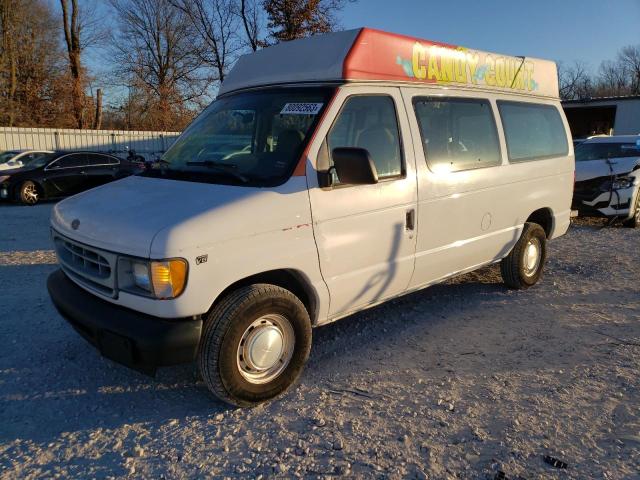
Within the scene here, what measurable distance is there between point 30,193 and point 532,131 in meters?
12.5

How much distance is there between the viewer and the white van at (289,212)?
9.48 ft

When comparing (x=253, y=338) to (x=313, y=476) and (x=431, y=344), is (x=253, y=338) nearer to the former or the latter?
(x=313, y=476)

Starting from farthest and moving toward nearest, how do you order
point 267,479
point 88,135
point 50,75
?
point 50,75 < point 88,135 < point 267,479

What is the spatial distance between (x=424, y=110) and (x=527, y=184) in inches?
69.4

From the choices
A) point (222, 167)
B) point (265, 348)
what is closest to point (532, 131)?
point (222, 167)

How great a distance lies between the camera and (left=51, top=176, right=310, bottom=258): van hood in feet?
9.12

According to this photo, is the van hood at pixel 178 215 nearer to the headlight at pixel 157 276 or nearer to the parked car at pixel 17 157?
the headlight at pixel 157 276

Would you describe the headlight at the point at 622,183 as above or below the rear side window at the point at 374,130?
below

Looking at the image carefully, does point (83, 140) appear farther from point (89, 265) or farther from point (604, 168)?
point (89, 265)

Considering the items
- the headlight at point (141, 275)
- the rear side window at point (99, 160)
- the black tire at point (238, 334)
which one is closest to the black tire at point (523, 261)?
the black tire at point (238, 334)

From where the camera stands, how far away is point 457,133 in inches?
176

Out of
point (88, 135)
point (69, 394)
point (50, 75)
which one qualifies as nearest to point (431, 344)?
point (69, 394)

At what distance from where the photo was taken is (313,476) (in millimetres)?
2633

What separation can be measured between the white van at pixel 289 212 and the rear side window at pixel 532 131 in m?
0.19
